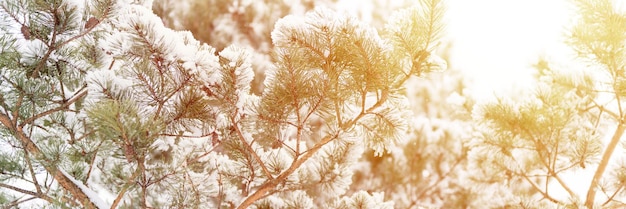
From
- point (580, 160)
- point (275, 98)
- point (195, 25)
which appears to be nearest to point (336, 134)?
point (275, 98)

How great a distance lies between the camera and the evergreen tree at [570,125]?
222cm

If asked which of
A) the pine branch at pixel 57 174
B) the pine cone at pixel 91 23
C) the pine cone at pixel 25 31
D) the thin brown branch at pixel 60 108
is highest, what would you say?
the pine cone at pixel 91 23

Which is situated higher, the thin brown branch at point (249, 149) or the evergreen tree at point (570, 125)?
the evergreen tree at point (570, 125)

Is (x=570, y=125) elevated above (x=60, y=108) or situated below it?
above

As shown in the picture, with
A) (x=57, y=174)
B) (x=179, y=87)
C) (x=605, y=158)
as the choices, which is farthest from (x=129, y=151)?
(x=605, y=158)

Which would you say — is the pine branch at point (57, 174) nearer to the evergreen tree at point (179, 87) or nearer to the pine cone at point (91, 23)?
the evergreen tree at point (179, 87)

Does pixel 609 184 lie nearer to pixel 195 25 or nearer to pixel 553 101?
pixel 553 101

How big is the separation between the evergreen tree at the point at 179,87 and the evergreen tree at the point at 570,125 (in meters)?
1.10

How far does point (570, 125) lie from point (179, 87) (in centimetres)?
207

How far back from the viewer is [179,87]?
48.1 inches

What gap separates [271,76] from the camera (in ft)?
4.30

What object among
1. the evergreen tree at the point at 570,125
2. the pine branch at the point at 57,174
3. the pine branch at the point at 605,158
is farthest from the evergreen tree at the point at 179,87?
the pine branch at the point at 605,158

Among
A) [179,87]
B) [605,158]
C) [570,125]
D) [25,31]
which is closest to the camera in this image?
[179,87]

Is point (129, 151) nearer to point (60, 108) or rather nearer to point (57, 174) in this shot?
point (57, 174)
